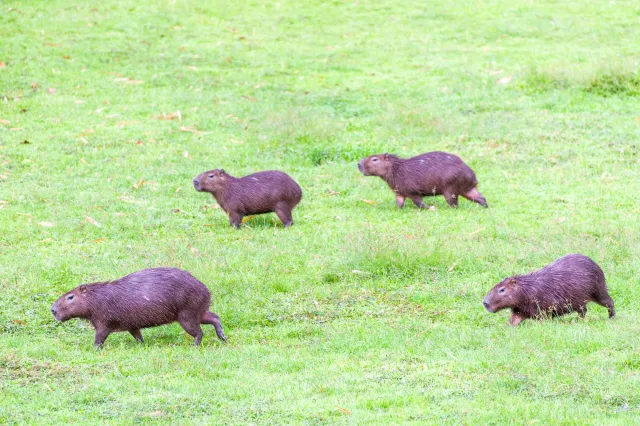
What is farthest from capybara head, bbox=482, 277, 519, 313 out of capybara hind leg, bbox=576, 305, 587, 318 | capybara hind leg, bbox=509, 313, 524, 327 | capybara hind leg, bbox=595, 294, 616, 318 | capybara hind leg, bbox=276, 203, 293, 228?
capybara hind leg, bbox=276, 203, 293, 228

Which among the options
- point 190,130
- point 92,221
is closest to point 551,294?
point 92,221

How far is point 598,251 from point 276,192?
3817 millimetres

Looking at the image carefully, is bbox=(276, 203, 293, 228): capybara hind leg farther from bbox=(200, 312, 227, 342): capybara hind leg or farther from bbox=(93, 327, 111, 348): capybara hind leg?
bbox=(93, 327, 111, 348): capybara hind leg

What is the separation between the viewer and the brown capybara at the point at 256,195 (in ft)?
40.7

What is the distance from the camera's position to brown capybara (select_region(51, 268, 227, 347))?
868 cm

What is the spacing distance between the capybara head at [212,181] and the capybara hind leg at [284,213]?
0.79 meters

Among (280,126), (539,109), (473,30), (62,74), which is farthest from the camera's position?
(473,30)

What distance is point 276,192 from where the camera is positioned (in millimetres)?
12383

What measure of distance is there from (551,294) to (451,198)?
4.34 m

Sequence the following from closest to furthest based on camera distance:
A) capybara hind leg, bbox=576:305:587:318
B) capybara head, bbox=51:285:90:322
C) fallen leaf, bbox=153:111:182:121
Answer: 1. capybara head, bbox=51:285:90:322
2. capybara hind leg, bbox=576:305:587:318
3. fallen leaf, bbox=153:111:182:121

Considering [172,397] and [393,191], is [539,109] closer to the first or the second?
[393,191]

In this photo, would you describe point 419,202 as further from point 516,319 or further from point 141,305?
point 141,305

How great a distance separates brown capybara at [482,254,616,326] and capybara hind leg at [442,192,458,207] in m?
4.14

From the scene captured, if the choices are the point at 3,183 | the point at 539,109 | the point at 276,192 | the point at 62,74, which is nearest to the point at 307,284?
the point at 276,192
